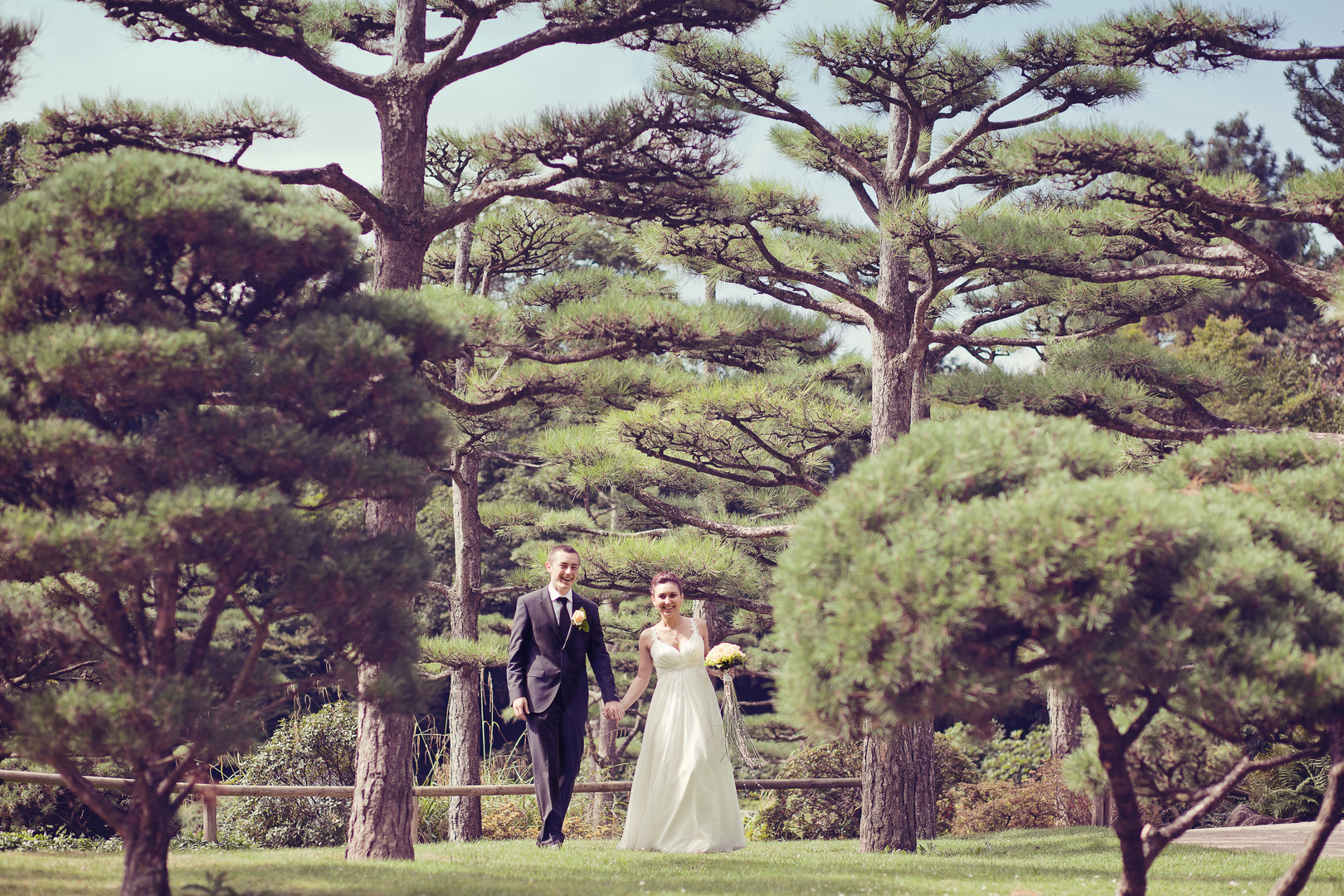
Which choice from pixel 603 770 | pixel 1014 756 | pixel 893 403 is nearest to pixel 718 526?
Answer: pixel 893 403

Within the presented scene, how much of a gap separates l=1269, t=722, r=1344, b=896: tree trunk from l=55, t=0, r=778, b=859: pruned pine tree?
4.44m

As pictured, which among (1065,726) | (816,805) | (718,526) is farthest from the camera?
(1065,726)

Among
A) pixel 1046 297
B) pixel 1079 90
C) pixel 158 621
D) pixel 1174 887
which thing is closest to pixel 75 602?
pixel 158 621

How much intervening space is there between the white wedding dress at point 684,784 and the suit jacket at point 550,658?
49 cm

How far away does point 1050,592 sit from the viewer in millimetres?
3418

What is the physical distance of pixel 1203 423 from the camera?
9.73 m

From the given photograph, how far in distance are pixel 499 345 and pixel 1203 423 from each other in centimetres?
650

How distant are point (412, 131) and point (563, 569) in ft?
9.58

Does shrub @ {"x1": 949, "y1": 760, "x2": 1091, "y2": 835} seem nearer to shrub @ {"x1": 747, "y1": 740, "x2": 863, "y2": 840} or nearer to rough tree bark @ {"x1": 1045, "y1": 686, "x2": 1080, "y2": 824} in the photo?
rough tree bark @ {"x1": 1045, "y1": 686, "x2": 1080, "y2": 824}

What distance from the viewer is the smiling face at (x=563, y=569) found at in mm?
6542

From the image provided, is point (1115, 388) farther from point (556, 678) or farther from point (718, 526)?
point (556, 678)

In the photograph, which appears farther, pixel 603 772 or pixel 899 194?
pixel 603 772

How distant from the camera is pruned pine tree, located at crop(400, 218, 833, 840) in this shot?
7457mm

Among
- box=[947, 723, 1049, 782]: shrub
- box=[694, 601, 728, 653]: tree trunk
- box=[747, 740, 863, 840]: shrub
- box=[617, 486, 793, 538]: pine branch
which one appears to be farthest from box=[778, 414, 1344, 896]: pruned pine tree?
box=[947, 723, 1049, 782]: shrub
